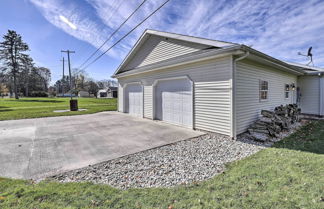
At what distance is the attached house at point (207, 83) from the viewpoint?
17.8ft

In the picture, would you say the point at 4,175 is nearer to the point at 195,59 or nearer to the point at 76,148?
the point at 76,148

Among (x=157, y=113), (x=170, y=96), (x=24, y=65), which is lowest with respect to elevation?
(x=157, y=113)

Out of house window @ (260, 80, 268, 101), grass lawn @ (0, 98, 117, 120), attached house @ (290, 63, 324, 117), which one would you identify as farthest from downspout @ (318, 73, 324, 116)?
grass lawn @ (0, 98, 117, 120)

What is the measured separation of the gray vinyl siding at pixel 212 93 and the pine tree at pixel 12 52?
40203 millimetres

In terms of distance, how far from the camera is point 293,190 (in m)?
2.38

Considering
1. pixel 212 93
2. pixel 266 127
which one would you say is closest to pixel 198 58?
pixel 212 93

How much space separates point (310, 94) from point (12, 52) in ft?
158

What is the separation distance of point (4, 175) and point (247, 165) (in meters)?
5.05

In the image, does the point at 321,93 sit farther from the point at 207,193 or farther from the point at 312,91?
the point at 207,193

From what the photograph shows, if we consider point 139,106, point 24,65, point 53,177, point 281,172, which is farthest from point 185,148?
point 24,65

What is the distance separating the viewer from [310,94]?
10562mm

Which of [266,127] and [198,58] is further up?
[198,58]

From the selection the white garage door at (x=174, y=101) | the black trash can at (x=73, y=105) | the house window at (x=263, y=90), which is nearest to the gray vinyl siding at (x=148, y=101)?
the white garage door at (x=174, y=101)

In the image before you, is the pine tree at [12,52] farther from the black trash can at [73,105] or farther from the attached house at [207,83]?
the attached house at [207,83]
